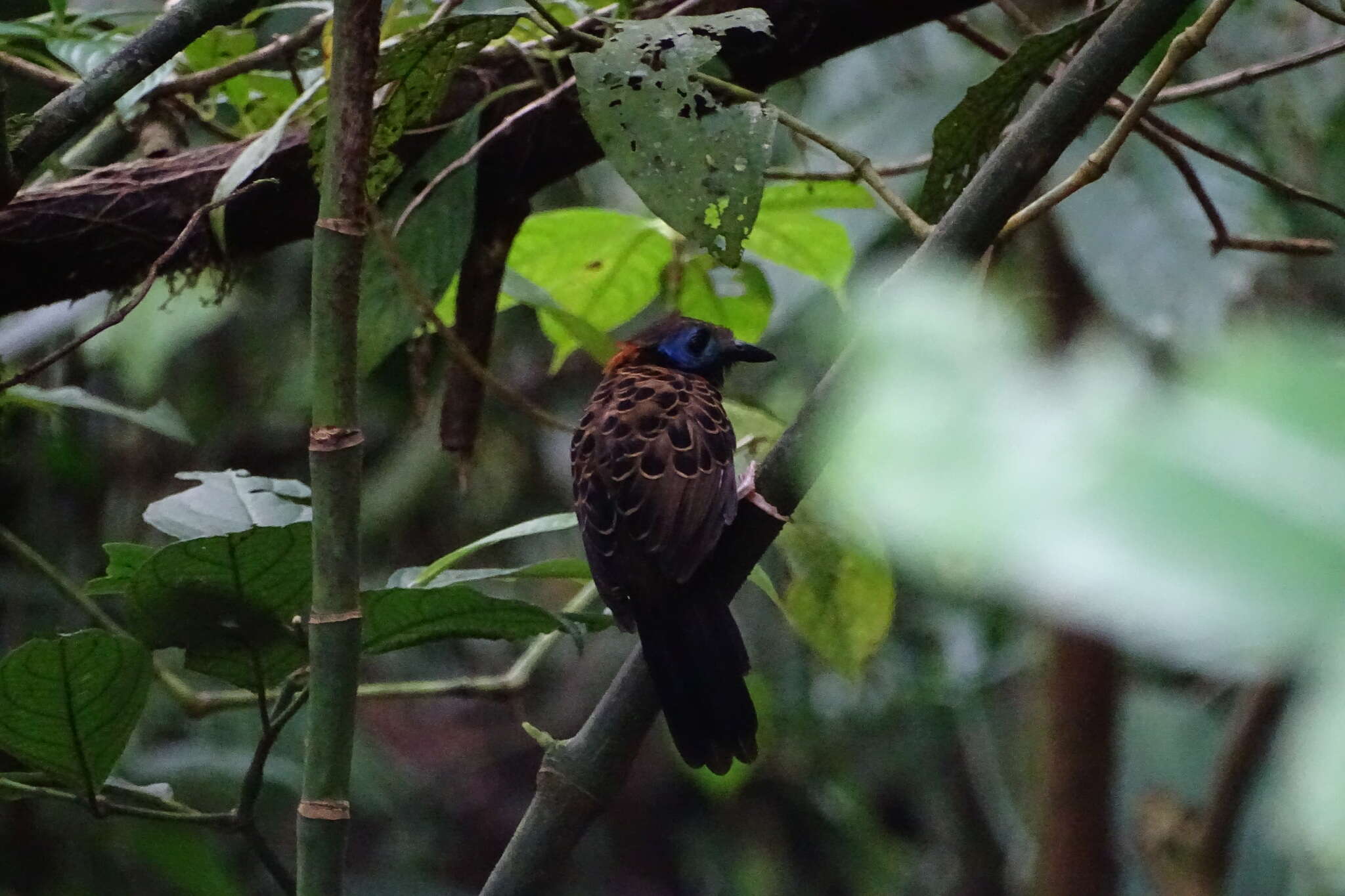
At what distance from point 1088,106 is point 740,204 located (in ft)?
1.07

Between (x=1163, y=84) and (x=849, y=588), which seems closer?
(x=1163, y=84)

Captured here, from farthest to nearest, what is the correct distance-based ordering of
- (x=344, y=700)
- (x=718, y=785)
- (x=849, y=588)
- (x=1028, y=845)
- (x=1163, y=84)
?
(x=1028, y=845)
(x=718, y=785)
(x=849, y=588)
(x=1163, y=84)
(x=344, y=700)

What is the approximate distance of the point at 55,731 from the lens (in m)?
1.26

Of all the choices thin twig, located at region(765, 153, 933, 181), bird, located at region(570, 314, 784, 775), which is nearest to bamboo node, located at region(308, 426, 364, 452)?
bird, located at region(570, 314, 784, 775)

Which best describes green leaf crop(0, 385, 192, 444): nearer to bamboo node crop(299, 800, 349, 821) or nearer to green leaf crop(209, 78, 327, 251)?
green leaf crop(209, 78, 327, 251)

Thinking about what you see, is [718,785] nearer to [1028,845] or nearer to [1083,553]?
[1028,845]

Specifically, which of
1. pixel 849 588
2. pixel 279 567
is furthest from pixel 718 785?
pixel 279 567

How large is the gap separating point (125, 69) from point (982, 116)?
3.00ft

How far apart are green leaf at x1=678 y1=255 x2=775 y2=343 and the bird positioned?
0.03 meters

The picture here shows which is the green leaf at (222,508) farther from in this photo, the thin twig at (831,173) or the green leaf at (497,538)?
the thin twig at (831,173)

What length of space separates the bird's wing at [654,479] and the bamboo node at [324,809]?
29.8 inches

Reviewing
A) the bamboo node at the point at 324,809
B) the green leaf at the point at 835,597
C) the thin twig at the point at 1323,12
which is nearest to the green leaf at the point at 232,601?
the bamboo node at the point at 324,809

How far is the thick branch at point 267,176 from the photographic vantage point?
169 centimetres

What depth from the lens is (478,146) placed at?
172cm
